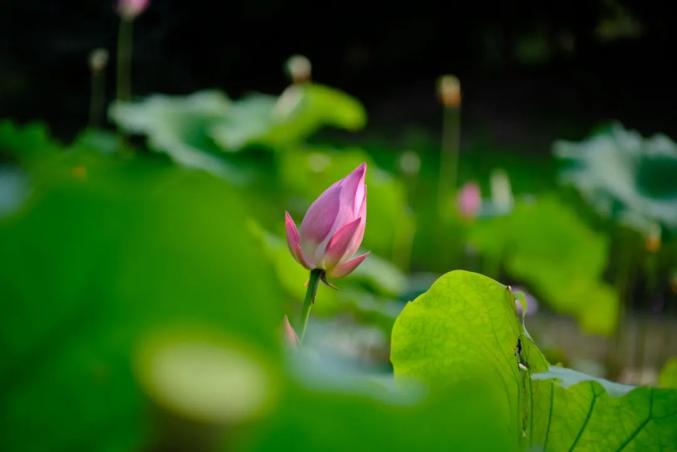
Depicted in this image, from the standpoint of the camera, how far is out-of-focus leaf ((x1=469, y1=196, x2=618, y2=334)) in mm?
2277

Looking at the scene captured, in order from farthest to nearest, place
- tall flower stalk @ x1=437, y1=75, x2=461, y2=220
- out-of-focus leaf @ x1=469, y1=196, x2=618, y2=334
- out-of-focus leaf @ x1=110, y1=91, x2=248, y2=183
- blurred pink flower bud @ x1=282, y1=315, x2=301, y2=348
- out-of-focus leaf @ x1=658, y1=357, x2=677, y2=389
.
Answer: tall flower stalk @ x1=437, y1=75, x2=461, y2=220, out-of-focus leaf @ x1=469, y1=196, x2=618, y2=334, out-of-focus leaf @ x1=110, y1=91, x2=248, y2=183, out-of-focus leaf @ x1=658, y1=357, x2=677, y2=389, blurred pink flower bud @ x1=282, y1=315, x2=301, y2=348

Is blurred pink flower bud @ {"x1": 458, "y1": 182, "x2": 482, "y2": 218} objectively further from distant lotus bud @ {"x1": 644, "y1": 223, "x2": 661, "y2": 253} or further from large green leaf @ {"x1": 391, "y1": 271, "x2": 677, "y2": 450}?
large green leaf @ {"x1": 391, "y1": 271, "x2": 677, "y2": 450}

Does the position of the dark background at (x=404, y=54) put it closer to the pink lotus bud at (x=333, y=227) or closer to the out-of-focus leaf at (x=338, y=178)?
the out-of-focus leaf at (x=338, y=178)

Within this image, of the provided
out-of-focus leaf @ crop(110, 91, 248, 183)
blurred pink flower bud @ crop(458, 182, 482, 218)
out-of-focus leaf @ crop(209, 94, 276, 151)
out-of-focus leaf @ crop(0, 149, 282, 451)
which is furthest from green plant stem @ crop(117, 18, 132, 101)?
out-of-focus leaf @ crop(0, 149, 282, 451)

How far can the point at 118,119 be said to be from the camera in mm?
2143

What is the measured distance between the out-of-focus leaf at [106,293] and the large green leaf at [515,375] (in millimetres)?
299

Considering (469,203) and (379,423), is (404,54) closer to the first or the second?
(469,203)

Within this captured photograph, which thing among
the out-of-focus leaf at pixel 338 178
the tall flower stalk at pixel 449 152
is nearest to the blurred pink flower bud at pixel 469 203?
the out-of-focus leaf at pixel 338 178

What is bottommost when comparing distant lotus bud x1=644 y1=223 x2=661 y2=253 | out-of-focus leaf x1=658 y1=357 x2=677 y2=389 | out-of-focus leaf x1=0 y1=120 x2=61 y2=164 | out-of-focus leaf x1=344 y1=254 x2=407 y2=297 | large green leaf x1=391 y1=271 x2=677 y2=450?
out-of-focus leaf x1=344 y1=254 x2=407 y2=297

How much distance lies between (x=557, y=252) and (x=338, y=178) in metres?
0.65

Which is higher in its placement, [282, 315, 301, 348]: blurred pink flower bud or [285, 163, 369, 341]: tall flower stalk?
[285, 163, 369, 341]: tall flower stalk

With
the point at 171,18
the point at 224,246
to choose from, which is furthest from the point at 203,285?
the point at 171,18

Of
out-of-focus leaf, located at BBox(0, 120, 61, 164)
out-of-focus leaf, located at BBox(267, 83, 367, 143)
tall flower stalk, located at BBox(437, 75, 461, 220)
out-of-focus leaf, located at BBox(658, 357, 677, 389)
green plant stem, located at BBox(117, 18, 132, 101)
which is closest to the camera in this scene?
out-of-focus leaf, located at BBox(658, 357, 677, 389)

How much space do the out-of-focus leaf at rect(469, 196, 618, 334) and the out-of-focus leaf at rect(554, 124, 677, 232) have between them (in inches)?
8.7
